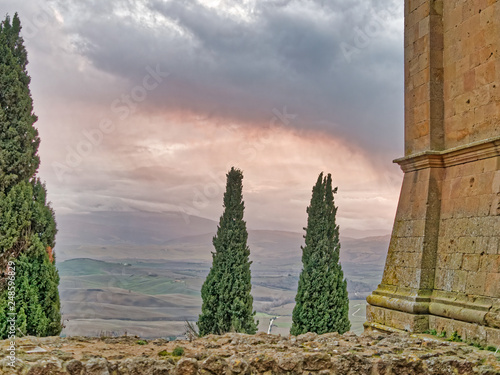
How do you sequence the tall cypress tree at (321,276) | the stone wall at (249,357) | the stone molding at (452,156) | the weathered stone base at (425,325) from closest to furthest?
the stone wall at (249,357) → the weathered stone base at (425,325) → the stone molding at (452,156) → the tall cypress tree at (321,276)

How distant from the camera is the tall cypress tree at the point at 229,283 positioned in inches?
489

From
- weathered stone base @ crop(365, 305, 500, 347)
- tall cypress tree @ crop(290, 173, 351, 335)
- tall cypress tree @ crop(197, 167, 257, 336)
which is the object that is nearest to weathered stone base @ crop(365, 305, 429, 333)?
weathered stone base @ crop(365, 305, 500, 347)

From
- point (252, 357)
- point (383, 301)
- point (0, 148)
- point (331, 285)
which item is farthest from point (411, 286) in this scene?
point (0, 148)

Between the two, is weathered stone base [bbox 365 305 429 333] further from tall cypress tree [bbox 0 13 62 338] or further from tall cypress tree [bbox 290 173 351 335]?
tall cypress tree [bbox 0 13 62 338]

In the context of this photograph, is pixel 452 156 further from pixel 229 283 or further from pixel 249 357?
pixel 229 283

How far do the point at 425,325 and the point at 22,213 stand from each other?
7479mm

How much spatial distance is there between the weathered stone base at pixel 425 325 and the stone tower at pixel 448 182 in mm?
14

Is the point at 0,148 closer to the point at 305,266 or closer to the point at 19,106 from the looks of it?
the point at 19,106

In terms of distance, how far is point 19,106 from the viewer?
956 cm

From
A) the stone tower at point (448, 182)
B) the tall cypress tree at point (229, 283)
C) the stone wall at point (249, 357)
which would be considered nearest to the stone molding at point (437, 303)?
the stone tower at point (448, 182)

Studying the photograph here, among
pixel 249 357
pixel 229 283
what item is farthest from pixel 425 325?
pixel 229 283

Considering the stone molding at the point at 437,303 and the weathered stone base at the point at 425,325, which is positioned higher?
the stone molding at the point at 437,303

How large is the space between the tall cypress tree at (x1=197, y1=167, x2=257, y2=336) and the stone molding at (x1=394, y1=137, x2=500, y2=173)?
19.9 feet

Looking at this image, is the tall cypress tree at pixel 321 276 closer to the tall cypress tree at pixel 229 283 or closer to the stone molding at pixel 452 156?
the tall cypress tree at pixel 229 283
